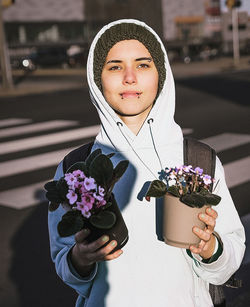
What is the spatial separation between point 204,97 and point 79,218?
13.7 meters

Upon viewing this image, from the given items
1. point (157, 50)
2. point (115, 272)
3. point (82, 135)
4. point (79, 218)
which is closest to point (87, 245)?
point (79, 218)

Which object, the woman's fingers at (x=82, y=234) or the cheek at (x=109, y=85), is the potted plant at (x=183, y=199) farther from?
the cheek at (x=109, y=85)

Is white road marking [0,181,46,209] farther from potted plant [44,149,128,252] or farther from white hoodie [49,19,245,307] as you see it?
potted plant [44,149,128,252]

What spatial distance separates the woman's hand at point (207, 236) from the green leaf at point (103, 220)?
0.30m

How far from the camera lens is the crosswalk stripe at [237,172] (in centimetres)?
657

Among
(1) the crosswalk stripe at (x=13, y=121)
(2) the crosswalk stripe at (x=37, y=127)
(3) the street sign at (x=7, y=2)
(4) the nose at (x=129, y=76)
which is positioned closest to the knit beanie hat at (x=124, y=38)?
(4) the nose at (x=129, y=76)

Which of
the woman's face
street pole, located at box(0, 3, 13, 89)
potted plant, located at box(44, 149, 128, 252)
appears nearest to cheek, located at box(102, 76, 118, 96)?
the woman's face

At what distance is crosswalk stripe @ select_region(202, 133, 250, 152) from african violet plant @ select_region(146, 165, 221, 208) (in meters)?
6.56

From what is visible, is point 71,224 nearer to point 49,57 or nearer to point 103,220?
point 103,220

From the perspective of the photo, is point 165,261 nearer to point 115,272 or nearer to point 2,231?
point 115,272

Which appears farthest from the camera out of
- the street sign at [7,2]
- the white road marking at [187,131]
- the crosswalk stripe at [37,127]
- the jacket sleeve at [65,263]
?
the street sign at [7,2]

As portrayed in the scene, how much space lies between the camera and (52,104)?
1498cm

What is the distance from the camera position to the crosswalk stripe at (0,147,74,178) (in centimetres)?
762

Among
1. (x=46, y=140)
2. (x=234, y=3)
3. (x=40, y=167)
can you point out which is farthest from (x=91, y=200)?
(x=234, y=3)
